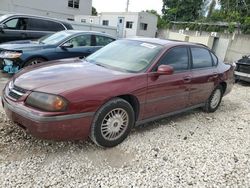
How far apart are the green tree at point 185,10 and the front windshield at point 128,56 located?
105 feet

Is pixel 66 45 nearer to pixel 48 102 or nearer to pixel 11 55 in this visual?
pixel 11 55

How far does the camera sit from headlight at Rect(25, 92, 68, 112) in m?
2.99

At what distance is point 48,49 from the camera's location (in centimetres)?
684

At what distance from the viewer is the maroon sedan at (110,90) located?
3.04 meters

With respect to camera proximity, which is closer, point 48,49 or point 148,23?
point 48,49

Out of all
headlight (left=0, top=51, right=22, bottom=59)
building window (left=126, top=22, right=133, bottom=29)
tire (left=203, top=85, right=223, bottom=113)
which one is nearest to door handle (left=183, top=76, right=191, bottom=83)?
tire (left=203, top=85, right=223, bottom=113)

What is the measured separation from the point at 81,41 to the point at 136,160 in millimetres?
4933

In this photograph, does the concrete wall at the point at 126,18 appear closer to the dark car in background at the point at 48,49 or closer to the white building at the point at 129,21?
the white building at the point at 129,21

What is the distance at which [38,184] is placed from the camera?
2756 millimetres

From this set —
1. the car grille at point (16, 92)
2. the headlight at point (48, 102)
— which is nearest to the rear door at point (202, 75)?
the headlight at point (48, 102)

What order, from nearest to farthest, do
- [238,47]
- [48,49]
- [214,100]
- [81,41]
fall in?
1. [214,100]
2. [48,49]
3. [81,41]
4. [238,47]

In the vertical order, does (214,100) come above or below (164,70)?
below

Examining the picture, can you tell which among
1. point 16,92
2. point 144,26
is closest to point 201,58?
point 16,92

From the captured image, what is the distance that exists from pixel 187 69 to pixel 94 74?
1854 mm
